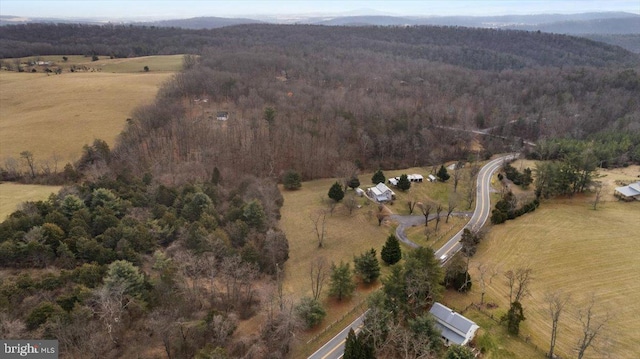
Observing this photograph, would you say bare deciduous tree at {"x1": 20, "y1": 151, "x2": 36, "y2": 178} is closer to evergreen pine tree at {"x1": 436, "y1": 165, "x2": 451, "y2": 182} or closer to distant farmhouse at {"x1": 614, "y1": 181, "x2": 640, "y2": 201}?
evergreen pine tree at {"x1": 436, "y1": 165, "x2": 451, "y2": 182}

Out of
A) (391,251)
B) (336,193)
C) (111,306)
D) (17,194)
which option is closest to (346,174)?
(336,193)

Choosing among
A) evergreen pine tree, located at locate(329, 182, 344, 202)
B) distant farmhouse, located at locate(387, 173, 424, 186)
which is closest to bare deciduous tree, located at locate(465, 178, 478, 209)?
distant farmhouse, located at locate(387, 173, 424, 186)

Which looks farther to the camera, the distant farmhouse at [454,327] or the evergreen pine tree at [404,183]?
the evergreen pine tree at [404,183]

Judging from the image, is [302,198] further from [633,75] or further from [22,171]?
[633,75]

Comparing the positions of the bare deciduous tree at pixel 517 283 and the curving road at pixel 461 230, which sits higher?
the bare deciduous tree at pixel 517 283

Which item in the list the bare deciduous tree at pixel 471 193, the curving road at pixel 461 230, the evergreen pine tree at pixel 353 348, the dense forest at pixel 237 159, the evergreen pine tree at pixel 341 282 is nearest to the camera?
the evergreen pine tree at pixel 353 348

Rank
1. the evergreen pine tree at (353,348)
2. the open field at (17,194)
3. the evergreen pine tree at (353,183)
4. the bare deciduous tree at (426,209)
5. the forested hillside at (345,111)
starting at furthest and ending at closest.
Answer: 1. the forested hillside at (345,111)
2. the evergreen pine tree at (353,183)
3. the bare deciduous tree at (426,209)
4. the open field at (17,194)
5. the evergreen pine tree at (353,348)

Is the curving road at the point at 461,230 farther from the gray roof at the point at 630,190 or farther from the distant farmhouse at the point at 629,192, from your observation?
the gray roof at the point at 630,190

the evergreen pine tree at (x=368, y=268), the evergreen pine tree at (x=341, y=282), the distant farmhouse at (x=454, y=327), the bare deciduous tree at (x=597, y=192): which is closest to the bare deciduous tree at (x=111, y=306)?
the evergreen pine tree at (x=341, y=282)
